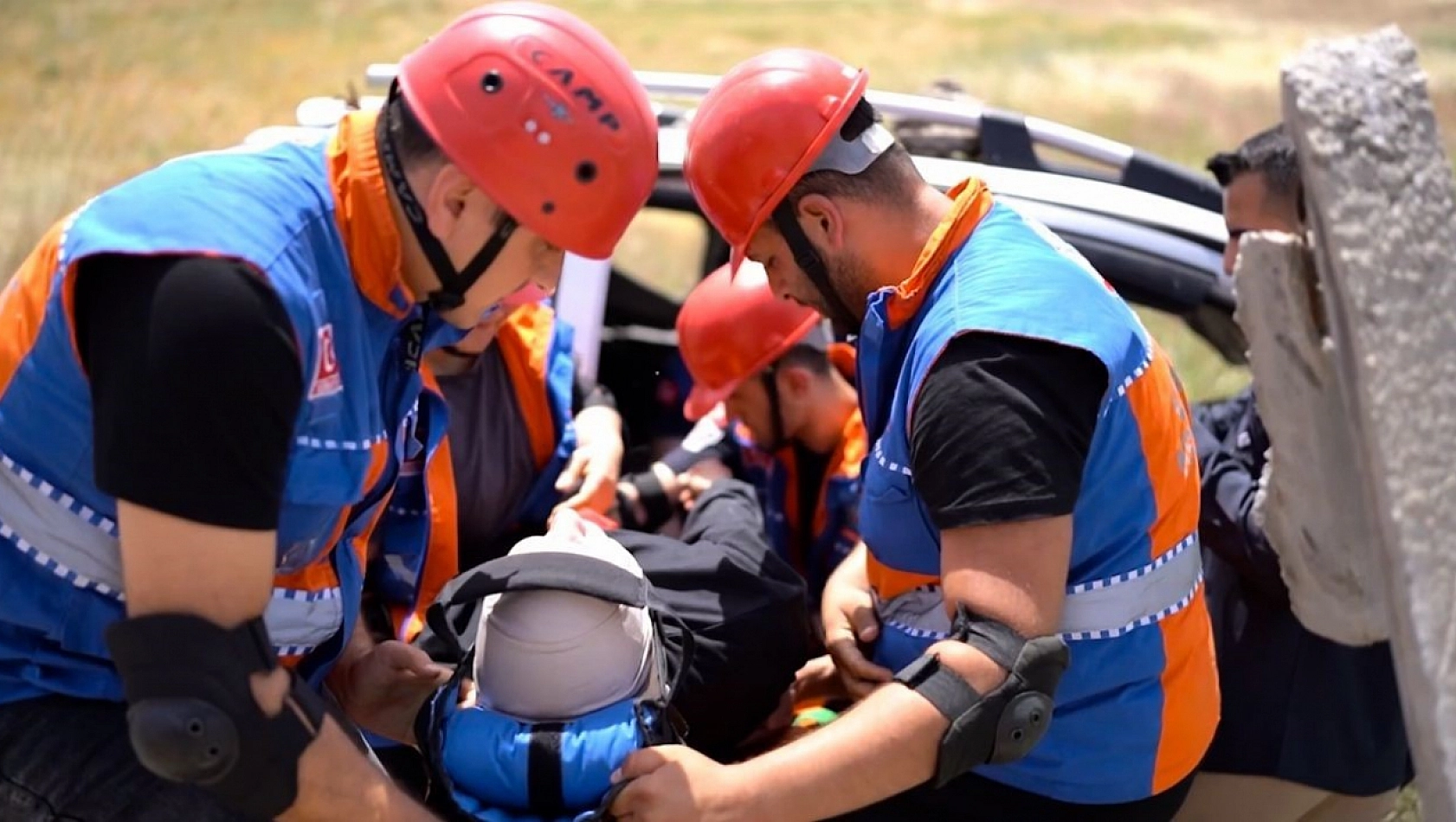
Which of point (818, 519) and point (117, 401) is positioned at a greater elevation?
point (117, 401)

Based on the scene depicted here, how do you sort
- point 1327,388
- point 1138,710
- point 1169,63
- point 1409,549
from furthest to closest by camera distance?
point 1169,63 < point 1138,710 < point 1327,388 < point 1409,549

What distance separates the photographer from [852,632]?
305 centimetres

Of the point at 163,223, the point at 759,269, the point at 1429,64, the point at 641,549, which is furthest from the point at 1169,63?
the point at 163,223

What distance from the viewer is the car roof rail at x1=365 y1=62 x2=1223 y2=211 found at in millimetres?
4344

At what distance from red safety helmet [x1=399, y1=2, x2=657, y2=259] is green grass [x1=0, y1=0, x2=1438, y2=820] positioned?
6357mm

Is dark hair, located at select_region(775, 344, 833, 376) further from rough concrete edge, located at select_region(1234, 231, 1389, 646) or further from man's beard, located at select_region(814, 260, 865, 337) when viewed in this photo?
rough concrete edge, located at select_region(1234, 231, 1389, 646)

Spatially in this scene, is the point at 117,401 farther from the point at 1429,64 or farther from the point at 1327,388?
the point at 1429,64

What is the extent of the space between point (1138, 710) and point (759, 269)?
1.80 meters

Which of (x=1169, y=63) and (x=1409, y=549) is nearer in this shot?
(x=1409, y=549)

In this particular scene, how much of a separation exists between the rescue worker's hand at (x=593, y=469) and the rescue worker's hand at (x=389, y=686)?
31.0 inches

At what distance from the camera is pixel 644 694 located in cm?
251

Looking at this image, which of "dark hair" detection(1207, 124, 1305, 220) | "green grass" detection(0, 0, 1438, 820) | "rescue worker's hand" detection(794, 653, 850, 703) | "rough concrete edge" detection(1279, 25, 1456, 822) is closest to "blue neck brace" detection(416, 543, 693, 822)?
"rescue worker's hand" detection(794, 653, 850, 703)

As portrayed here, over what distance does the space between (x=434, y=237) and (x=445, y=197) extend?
61 millimetres

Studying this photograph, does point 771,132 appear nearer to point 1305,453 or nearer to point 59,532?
point 1305,453
